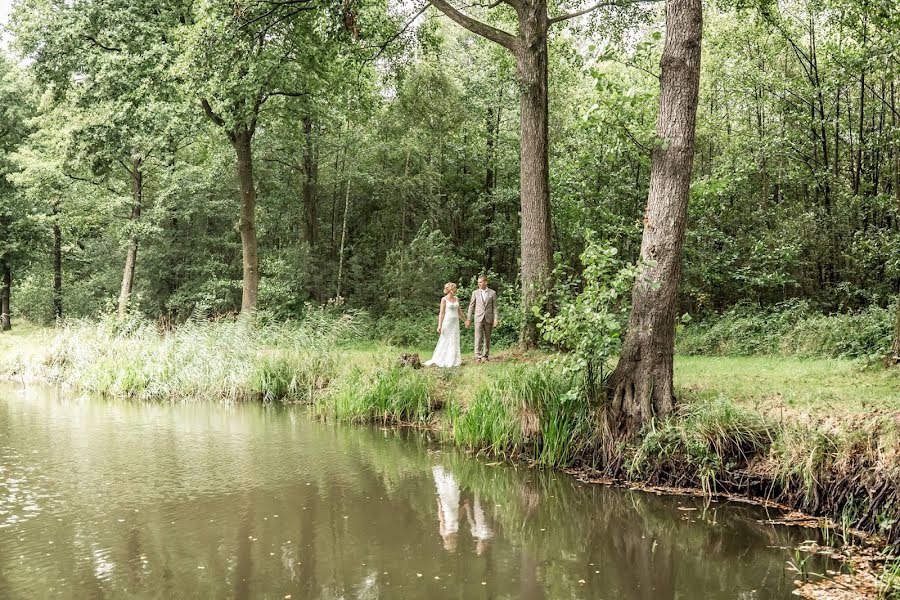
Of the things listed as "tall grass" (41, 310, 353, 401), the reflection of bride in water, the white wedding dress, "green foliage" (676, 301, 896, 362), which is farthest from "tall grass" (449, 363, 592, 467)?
"green foliage" (676, 301, 896, 362)

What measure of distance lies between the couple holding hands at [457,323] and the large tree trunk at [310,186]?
12.7m

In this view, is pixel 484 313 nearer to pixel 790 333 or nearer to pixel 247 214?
pixel 790 333

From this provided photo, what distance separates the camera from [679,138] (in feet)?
27.5

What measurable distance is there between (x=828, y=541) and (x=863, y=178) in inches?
615

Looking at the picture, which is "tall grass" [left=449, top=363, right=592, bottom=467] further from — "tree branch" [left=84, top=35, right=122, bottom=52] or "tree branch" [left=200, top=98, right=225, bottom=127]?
"tree branch" [left=84, top=35, right=122, bottom=52]

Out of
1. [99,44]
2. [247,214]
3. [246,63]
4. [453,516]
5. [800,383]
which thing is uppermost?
[99,44]

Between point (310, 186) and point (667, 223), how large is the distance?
63.5ft

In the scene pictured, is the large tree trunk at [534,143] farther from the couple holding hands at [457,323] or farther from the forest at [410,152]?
the couple holding hands at [457,323]

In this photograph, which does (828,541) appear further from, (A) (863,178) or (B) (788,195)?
(B) (788,195)

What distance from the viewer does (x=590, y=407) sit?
337 inches

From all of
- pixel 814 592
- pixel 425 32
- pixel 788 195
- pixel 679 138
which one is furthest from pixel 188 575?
pixel 788 195

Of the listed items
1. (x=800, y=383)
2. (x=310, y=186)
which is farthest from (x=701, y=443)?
(x=310, y=186)

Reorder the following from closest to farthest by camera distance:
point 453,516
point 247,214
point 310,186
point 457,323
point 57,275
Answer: point 453,516
point 457,323
point 247,214
point 310,186
point 57,275

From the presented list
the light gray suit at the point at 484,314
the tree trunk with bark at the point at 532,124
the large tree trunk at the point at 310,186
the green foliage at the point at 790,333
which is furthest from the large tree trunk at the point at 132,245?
the green foliage at the point at 790,333
